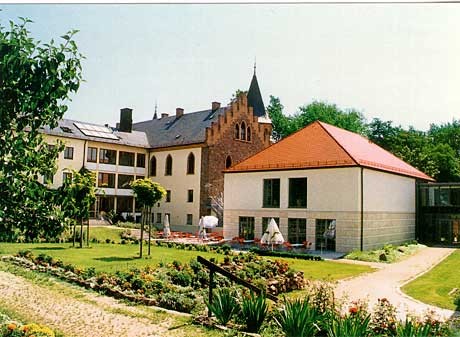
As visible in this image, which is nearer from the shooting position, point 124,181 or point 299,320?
point 299,320

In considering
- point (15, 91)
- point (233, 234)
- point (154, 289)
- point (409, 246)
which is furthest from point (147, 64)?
point (409, 246)

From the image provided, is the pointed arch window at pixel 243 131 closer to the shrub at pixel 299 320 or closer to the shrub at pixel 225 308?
the shrub at pixel 225 308

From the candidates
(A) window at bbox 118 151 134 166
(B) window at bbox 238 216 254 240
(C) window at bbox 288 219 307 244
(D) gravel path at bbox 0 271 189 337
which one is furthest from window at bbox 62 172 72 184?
(C) window at bbox 288 219 307 244

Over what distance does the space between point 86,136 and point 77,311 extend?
307 cm

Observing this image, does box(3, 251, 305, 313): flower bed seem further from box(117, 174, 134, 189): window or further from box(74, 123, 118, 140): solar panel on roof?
box(74, 123, 118, 140): solar panel on roof

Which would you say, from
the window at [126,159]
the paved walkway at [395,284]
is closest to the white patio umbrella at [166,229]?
the window at [126,159]

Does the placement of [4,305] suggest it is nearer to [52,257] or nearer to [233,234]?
[52,257]

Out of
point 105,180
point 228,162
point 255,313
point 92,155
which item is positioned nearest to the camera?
point 255,313

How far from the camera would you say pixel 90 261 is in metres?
8.91

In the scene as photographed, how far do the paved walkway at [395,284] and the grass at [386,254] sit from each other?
30 centimetres

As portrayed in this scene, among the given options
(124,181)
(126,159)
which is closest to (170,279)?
(124,181)

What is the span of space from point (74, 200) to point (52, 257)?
4.12 metres

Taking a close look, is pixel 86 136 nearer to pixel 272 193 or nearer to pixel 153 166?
pixel 153 166

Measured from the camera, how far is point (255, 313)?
16.7 feet
